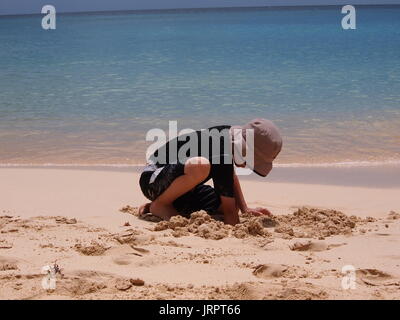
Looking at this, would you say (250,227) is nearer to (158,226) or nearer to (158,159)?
(158,226)

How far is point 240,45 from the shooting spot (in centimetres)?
2225

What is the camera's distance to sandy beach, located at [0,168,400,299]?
2564 mm

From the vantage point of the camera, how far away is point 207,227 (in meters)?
3.48

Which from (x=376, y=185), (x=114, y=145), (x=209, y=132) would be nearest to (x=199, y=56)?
(x=114, y=145)

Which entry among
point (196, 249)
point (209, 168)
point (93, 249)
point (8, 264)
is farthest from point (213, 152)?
point (8, 264)

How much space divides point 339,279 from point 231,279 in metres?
0.45

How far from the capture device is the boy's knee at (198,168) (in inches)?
143

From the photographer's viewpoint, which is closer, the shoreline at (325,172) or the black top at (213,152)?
the black top at (213,152)

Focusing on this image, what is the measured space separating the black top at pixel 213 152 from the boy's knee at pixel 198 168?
2 cm

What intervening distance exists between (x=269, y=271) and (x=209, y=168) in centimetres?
97

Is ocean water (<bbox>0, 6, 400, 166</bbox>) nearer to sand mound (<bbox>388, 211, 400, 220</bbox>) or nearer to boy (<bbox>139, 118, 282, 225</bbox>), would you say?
sand mound (<bbox>388, 211, 400, 220</bbox>)

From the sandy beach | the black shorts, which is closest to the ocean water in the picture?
the sandy beach

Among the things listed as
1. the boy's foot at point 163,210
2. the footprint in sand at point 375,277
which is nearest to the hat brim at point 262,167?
the boy's foot at point 163,210

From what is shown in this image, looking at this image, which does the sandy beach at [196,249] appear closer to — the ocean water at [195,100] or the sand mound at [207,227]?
the sand mound at [207,227]
